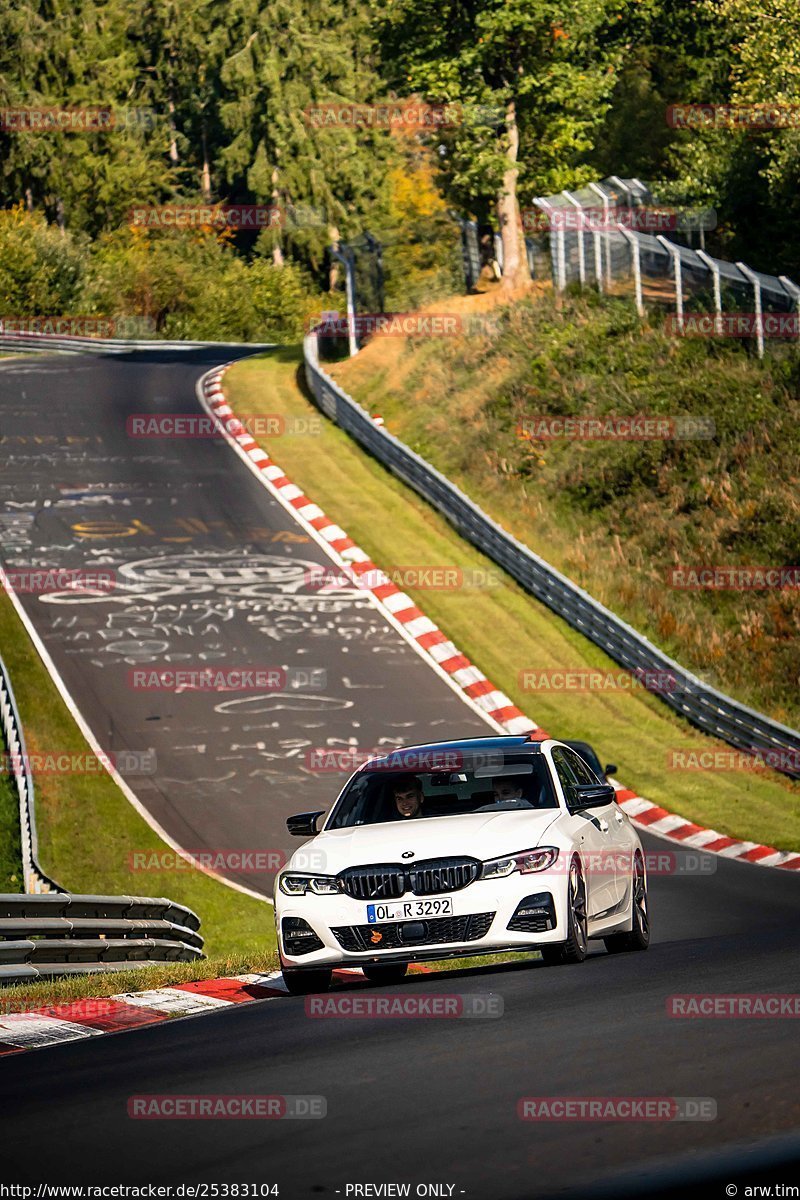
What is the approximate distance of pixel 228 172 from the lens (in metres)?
89.6

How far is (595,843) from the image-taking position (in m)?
11.5

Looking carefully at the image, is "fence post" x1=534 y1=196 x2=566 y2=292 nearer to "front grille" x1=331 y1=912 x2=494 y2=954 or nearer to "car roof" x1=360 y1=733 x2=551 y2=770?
"car roof" x1=360 y1=733 x2=551 y2=770

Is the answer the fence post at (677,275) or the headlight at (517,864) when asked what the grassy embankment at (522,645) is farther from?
the headlight at (517,864)

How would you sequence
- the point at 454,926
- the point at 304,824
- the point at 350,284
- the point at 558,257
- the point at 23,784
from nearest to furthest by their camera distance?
1. the point at 454,926
2. the point at 304,824
3. the point at 23,784
4. the point at 558,257
5. the point at 350,284

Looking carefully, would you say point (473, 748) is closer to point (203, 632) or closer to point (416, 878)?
point (416, 878)

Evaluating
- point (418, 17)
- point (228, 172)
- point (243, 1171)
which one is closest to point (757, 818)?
point (243, 1171)

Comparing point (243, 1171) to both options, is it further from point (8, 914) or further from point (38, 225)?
point (38, 225)

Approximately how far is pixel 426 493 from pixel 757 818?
14.6 metres

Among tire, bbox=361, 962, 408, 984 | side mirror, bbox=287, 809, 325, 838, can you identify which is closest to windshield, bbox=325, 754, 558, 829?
side mirror, bbox=287, 809, 325, 838

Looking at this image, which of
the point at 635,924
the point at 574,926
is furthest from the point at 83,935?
the point at 574,926

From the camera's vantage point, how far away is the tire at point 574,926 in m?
10.7

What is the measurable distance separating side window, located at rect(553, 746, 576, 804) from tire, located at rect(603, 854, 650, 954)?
31.4 inches

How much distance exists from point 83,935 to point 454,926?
435cm

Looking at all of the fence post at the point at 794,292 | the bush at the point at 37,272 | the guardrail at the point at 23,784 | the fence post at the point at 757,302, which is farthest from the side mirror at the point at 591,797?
the bush at the point at 37,272
